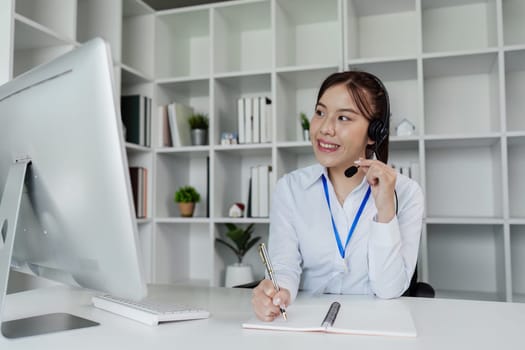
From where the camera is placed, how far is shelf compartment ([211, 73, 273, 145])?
3016 mm

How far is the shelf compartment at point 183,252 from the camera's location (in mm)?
3158

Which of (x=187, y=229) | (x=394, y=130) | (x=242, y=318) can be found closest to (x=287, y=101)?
(x=394, y=130)

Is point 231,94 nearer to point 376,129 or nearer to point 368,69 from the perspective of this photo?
point 368,69

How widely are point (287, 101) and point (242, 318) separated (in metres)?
2.19

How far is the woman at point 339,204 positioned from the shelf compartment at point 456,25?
5.19 feet

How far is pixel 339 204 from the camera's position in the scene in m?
1.62

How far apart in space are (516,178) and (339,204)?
1.73 m

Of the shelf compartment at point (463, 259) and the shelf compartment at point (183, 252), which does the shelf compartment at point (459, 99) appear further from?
the shelf compartment at point (183, 252)

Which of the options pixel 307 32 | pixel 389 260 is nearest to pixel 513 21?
pixel 307 32

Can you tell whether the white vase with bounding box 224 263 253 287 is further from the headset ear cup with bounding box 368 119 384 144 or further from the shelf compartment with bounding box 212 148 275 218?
the headset ear cup with bounding box 368 119 384 144

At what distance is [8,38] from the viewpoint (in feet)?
6.64

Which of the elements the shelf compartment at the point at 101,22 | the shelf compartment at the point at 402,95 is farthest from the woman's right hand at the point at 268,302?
the shelf compartment at the point at 101,22

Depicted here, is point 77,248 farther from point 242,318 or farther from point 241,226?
point 241,226

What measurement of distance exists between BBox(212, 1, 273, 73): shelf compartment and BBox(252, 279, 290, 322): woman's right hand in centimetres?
212
